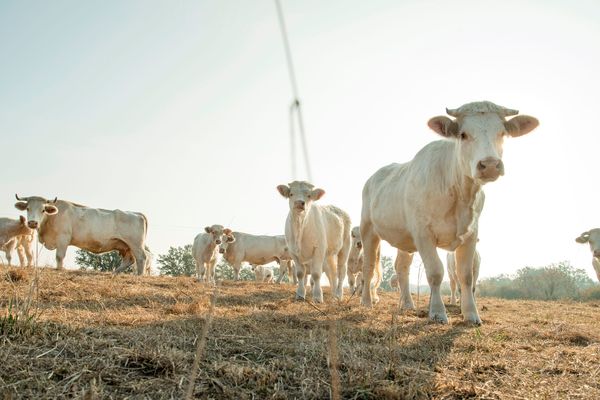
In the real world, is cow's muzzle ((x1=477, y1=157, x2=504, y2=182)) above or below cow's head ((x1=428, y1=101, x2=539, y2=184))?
below

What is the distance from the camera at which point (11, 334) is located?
3.38 m

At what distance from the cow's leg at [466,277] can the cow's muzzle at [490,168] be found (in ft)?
5.97

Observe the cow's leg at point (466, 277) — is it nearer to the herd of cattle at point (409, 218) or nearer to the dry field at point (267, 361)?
the herd of cattle at point (409, 218)

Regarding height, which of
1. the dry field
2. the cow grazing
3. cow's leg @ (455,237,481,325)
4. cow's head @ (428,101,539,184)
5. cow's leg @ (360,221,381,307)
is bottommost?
the dry field

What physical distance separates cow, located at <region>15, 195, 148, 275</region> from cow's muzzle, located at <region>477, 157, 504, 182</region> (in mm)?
14668

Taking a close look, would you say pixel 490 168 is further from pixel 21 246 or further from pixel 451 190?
pixel 21 246

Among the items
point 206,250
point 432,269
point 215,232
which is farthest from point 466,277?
point 206,250

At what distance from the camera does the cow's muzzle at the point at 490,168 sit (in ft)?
A: 18.8

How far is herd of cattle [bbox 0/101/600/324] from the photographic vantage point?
6.54 meters

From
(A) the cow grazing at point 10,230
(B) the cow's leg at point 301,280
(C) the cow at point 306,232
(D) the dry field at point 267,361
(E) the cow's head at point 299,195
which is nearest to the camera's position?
(D) the dry field at point 267,361

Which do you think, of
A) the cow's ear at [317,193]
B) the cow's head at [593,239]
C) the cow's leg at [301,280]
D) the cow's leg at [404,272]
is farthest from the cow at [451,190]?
→ the cow's head at [593,239]

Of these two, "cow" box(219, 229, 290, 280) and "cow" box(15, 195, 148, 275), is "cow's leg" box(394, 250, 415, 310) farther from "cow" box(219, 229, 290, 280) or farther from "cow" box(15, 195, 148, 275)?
"cow" box(219, 229, 290, 280)

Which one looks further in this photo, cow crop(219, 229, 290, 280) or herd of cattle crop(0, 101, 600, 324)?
cow crop(219, 229, 290, 280)

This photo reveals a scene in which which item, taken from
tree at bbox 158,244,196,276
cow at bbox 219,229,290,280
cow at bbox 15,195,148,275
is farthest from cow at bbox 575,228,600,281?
tree at bbox 158,244,196,276
